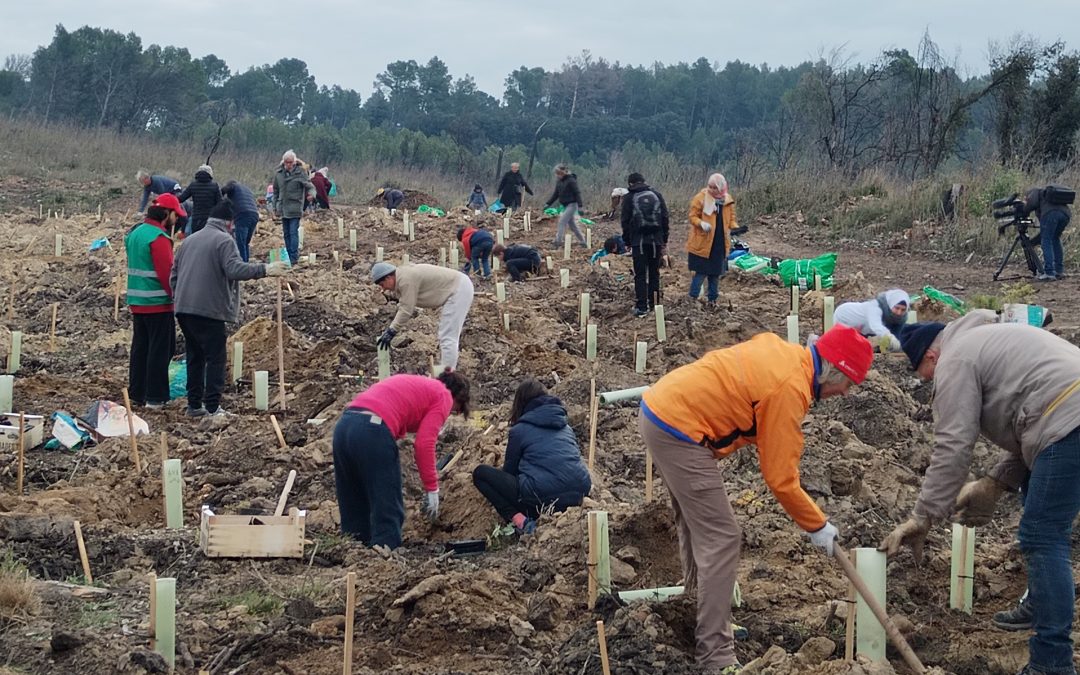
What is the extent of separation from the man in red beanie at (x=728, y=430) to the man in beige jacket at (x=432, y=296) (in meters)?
4.96

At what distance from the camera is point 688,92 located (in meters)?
74.4

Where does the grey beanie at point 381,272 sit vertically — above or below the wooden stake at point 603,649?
above

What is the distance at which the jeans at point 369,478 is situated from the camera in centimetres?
602

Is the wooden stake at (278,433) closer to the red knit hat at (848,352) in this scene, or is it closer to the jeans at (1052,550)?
the red knit hat at (848,352)

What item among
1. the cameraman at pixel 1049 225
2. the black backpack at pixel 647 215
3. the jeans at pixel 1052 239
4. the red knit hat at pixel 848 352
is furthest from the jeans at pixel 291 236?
the red knit hat at pixel 848 352

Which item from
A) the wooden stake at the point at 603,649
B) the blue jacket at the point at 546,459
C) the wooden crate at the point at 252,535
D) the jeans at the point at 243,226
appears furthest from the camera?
the jeans at the point at 243,226

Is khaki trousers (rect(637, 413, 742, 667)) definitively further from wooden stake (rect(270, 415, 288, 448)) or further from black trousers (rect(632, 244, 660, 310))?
black trousers (rect(632, 244, 660, 310))

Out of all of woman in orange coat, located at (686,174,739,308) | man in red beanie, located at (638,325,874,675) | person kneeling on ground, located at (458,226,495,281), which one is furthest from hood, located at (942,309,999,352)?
person kneeling on ground, located at (458,226,495,281)

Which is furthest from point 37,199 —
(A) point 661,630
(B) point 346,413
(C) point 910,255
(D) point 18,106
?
(D) point 18,106

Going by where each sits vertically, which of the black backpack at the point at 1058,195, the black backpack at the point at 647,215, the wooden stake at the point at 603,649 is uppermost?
the black backpack at the point at 1058,195

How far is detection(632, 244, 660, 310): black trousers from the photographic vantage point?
12227 millimetres

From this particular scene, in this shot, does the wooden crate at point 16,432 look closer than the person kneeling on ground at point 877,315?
Yes

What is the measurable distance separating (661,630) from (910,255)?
47.3ft

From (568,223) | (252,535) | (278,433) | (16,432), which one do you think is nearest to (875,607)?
(252,535)
